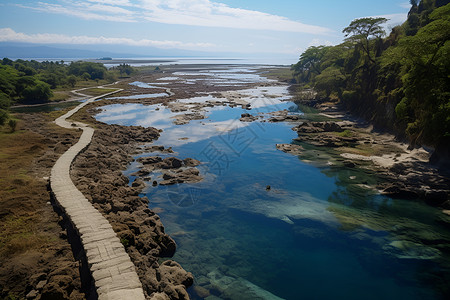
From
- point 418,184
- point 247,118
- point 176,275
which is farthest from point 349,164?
point 247,118

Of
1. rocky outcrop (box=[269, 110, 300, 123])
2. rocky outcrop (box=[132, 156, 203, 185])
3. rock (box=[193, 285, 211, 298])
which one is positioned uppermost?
rocky outcrop (box=[269, 110, 300, 123])

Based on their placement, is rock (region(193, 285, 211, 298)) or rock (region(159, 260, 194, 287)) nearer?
rock (region(193, 285, 211, 298))

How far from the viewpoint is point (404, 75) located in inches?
1361

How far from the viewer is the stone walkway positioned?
43.7 ft

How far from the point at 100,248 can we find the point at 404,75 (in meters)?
37.3

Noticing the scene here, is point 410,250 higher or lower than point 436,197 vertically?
lower

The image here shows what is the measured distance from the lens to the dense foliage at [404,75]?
2945cm

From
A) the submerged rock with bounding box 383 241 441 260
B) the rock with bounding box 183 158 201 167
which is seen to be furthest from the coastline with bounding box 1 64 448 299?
the submerged rock with bounding box 383 241 441 260

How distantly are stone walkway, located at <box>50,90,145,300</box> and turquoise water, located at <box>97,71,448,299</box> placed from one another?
4.82m

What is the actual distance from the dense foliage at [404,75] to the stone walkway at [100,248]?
103 ft

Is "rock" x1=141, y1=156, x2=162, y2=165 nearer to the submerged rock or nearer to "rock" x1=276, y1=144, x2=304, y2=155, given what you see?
"rock" x1=276, y1=144, x2=304, y2=155

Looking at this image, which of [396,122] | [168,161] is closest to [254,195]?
[168,161]

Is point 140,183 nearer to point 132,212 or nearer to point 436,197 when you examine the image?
point 132,212

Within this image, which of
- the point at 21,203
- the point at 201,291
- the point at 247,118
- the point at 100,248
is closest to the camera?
the point at 100,248
